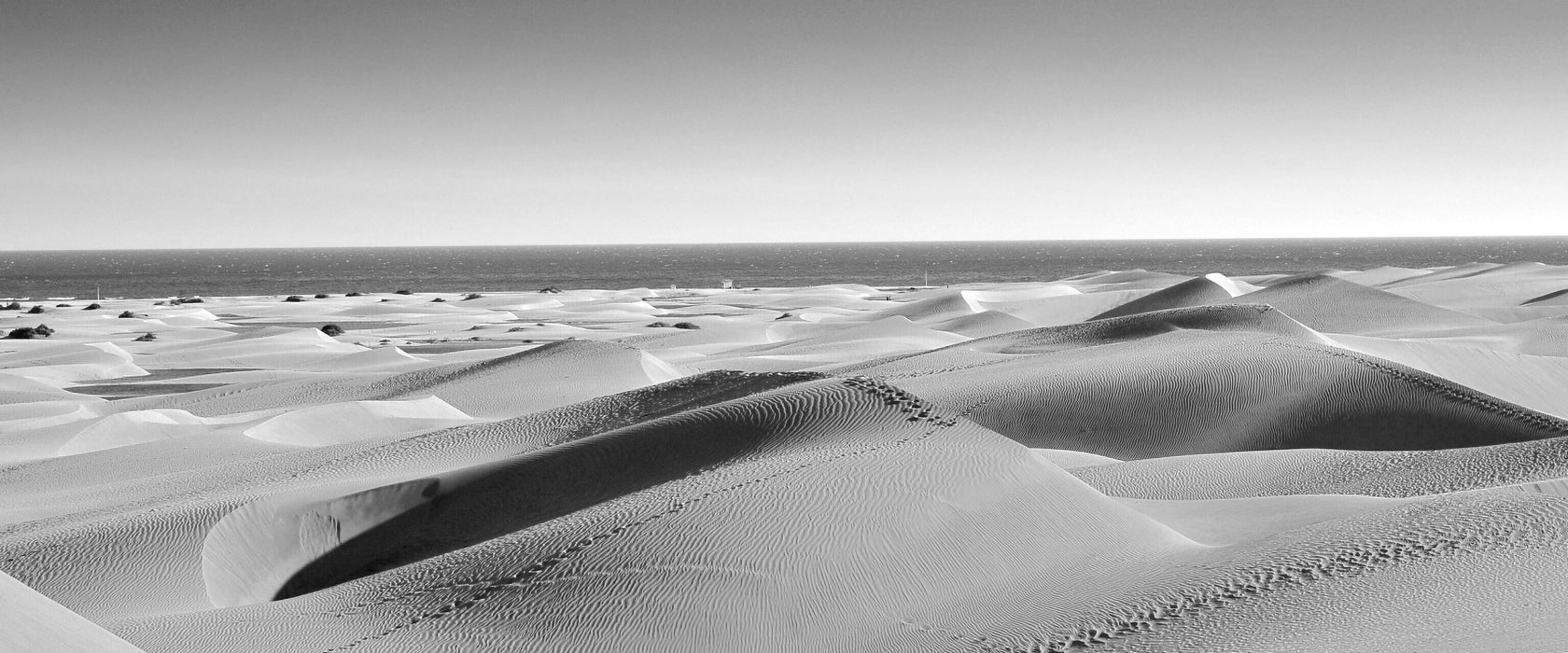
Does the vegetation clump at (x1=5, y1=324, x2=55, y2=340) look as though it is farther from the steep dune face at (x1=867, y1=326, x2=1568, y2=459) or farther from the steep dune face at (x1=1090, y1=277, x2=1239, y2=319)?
the steep dune face at (x1=867, y1=326, x2=1568, y2=459)

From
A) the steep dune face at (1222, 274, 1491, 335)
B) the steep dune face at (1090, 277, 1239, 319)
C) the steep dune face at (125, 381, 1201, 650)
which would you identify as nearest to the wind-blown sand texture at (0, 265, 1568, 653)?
the steep dune face at (125, 381, 1201, 650)

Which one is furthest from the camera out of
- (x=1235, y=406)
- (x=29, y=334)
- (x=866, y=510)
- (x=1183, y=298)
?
(x=29, y=334)

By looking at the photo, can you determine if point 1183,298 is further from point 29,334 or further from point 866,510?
point 29,334

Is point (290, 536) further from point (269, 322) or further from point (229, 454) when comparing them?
point (269, 322)

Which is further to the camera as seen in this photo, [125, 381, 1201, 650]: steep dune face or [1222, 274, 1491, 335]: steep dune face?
[1222, 274, 1491, 335]: steep dune face

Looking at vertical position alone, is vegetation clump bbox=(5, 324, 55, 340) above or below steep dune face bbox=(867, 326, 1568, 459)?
below

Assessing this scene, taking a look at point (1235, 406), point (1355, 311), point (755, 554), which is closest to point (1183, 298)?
point (1355, 311)

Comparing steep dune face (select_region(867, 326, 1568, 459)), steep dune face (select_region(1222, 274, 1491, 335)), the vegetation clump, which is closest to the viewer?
steep dune face (select_region(867, 326, 1568, 459))

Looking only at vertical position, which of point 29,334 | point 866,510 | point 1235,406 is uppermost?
point 866,510
